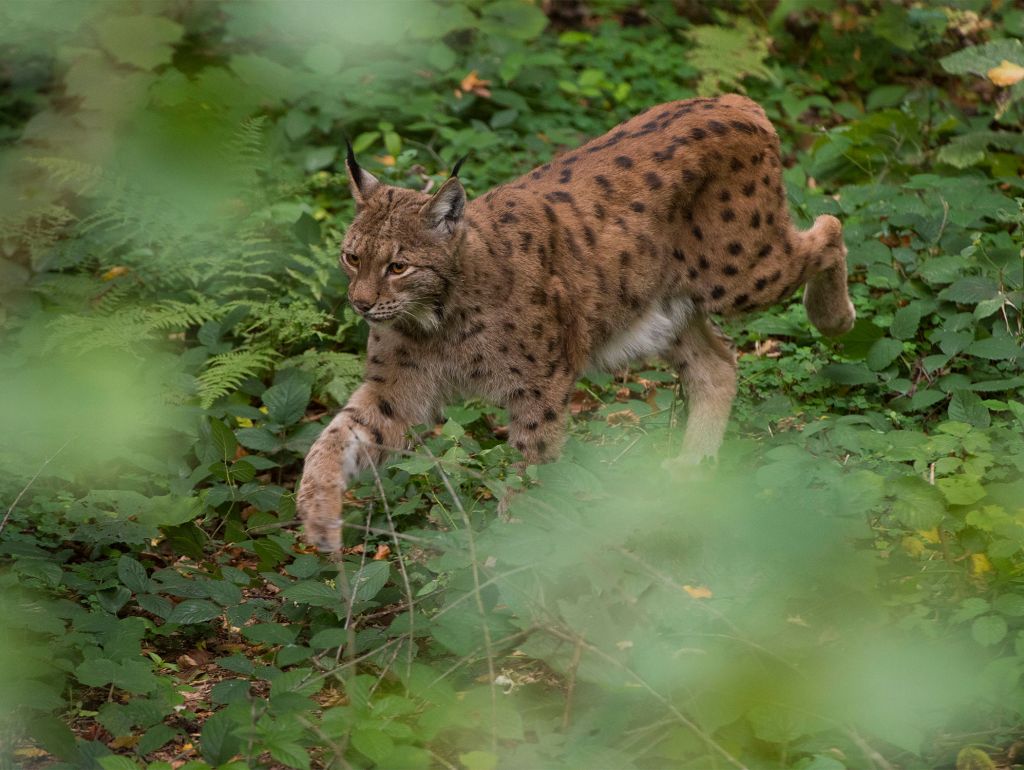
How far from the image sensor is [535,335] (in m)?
5.51

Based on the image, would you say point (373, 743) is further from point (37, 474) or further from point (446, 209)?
point (446, 209)

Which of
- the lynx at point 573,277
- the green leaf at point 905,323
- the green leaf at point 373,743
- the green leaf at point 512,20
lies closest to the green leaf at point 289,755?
the green leaf at point 373,743

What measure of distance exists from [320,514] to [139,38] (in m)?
2.55

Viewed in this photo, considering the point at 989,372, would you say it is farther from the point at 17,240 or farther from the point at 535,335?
the point at 17,240

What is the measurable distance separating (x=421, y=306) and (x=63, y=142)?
8.86ft

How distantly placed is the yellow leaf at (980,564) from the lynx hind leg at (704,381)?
1.87 metres

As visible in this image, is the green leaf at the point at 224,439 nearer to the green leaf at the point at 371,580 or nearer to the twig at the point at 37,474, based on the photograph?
the twig at the point at 37,474

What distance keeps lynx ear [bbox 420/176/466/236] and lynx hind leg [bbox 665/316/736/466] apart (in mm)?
1453

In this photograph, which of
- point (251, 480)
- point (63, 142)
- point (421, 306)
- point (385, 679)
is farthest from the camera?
point (63, 142)

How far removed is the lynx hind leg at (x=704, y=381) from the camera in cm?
601

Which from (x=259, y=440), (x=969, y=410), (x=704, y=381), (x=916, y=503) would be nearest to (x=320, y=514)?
(x=259, y=440)

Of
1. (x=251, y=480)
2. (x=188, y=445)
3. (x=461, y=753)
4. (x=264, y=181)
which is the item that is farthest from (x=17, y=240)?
(x=461, y=753)

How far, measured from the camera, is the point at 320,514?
477 centimetres

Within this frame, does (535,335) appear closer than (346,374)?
Yes
